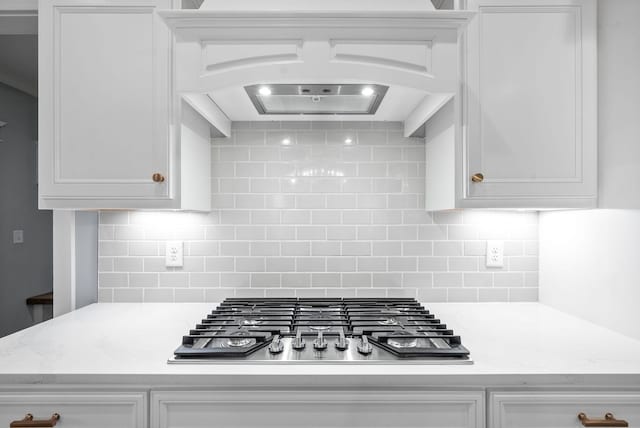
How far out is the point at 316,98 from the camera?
5.15ft

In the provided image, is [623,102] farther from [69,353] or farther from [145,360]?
[69,353]

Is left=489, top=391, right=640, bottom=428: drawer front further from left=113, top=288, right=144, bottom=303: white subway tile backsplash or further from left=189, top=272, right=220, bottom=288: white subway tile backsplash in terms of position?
left=113, top=288, right=144, bottom=303: white subway tile backsplash

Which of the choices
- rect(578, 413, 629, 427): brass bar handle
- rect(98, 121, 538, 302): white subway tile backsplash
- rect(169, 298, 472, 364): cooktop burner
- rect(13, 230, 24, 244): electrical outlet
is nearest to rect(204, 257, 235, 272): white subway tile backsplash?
rect(98, 121, 538, 302): white subway tile backsplash

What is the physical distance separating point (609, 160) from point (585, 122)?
162mm

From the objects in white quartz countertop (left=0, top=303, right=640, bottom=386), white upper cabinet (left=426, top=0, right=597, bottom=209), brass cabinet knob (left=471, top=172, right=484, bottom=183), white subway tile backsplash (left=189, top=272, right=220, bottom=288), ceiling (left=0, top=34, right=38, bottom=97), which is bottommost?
white quartz countertop (left=0, top=303, right=640, bottom=386)

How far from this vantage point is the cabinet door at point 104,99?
144cm

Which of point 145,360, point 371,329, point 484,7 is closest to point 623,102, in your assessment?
point 484,7

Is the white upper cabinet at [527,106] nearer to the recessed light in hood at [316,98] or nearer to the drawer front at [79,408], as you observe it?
the recessed light in hood at [316,98]

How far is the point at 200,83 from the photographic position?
1.38 meters

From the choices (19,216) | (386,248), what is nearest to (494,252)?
(386,248)

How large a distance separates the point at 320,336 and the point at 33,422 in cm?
84

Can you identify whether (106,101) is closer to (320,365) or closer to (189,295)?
(189,295)

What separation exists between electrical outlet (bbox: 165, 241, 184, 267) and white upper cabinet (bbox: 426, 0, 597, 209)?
4.17ft

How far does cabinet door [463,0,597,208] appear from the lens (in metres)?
1.44
